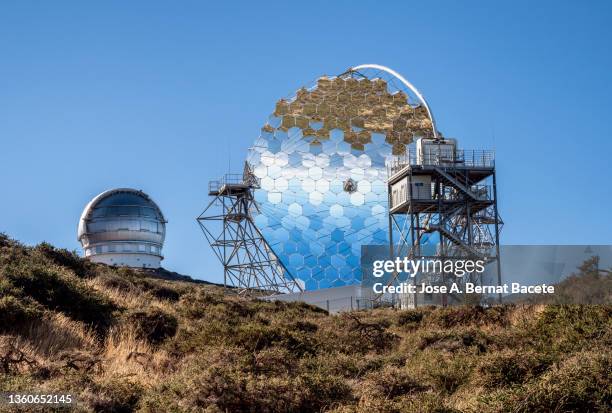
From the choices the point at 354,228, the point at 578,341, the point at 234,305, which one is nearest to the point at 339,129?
the point at 354,228

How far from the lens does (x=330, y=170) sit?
51.0 m

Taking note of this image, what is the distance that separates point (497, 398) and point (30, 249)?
2068 centimetres

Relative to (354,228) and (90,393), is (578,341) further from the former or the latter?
(354,228)

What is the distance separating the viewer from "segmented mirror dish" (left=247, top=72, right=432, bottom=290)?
4894 cm

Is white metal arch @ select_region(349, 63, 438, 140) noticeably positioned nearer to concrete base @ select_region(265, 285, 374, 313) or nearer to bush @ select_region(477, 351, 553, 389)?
concrete base @ select_region(265, 285, 374, 313)

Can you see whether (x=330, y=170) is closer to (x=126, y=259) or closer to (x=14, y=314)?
(x=126, y=259)

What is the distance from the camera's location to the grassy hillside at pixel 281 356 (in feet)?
48.1

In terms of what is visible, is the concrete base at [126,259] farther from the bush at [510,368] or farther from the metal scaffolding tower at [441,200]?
the bush at [510,368]

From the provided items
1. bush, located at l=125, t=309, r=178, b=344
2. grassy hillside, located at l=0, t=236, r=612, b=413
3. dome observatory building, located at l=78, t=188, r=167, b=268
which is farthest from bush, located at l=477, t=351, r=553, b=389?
dome observatory building, located at l=78, t=188, r=167, b=268

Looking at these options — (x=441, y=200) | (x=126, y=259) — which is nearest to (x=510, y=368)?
(x=441, y=200)

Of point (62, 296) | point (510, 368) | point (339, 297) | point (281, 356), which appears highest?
point (339, 297)

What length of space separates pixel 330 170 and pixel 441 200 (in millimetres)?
8577

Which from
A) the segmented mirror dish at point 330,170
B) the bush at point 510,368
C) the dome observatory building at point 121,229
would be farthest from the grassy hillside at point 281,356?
the dome observatory building at point 121,229

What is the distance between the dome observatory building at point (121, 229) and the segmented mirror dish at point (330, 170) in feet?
51.7
